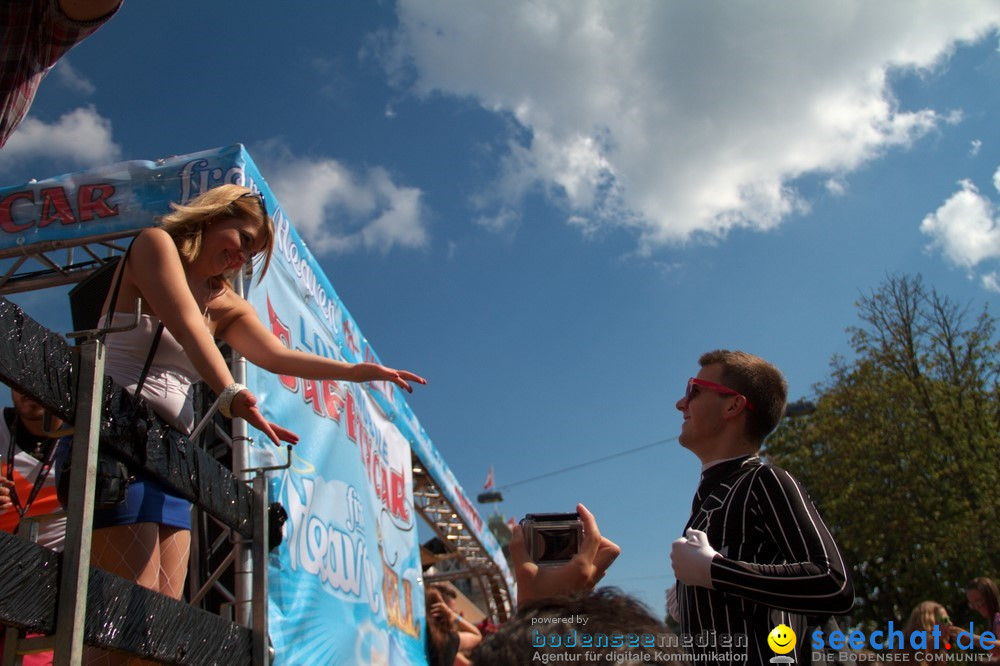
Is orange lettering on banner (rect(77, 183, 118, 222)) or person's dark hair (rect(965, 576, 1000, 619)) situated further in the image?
person's dark hair (rect(965, 576, 1000, 619))

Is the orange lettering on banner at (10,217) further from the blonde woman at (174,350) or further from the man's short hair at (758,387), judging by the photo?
the man's short hair at (758,387)

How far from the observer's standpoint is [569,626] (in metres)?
1.03

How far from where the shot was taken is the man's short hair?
101 inches

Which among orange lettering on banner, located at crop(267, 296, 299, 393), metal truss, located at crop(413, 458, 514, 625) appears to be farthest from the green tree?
orange lettering on banner, located at crop(267, 296, 299, 393)

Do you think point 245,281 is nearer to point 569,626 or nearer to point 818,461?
point 569,626

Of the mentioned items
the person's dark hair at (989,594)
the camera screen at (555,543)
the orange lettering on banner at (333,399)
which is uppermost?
the orange lettering on banner at (333,399)

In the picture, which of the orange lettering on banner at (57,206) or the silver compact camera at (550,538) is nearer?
the silver compact camera at (550,538)

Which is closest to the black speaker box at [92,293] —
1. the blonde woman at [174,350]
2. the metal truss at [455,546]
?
the blonde woman at [174,350]

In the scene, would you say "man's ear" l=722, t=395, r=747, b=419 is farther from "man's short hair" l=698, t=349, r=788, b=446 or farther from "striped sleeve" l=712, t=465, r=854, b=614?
"striped sleeve" l=712, t=465, r=854, b=614

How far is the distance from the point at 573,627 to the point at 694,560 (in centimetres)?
111

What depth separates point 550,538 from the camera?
6.33ft

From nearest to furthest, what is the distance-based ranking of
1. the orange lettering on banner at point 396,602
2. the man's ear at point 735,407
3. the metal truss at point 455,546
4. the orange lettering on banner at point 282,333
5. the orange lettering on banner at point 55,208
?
the man's ear at point 735,407 → the orange lettering on banner at point 282,333 → the orange lettering on banner at point 55,208 → the orange lettering on banner at point 396,602 → the metal truss at point 455,546

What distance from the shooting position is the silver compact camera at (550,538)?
6.25ft

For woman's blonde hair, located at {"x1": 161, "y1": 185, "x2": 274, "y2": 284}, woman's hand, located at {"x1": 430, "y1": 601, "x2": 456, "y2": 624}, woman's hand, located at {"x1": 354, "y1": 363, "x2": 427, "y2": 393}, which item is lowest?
woman's hand, located at {"x1": 430, "y1": 601, "x2": 456, "y2": 624}
